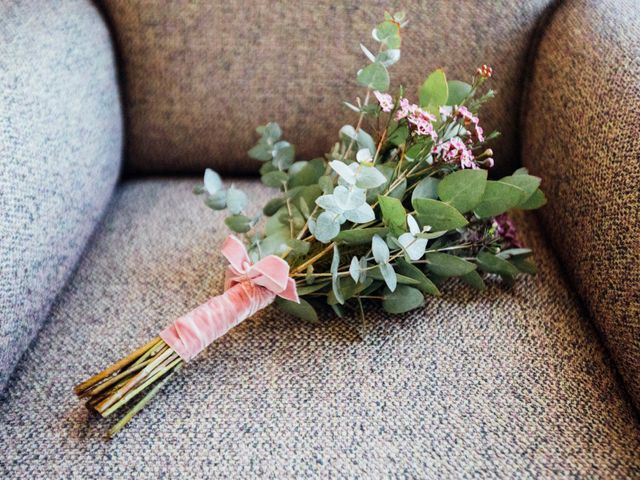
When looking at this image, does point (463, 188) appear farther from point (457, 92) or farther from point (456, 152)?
point (457, 92)

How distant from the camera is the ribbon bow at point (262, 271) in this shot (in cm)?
64

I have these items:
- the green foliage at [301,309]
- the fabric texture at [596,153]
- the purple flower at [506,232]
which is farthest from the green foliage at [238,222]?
the fabric texture at [596,153]

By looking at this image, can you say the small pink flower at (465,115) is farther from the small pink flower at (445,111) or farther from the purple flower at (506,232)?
the purple flower at (506,232)

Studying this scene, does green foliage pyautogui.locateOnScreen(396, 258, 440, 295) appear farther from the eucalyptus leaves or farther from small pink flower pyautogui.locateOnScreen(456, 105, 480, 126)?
small pink flower pyautogui.locateOnScreen(456, 105, 480, 126)

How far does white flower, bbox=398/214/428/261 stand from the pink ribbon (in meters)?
0.13

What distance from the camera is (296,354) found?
2.20 feet

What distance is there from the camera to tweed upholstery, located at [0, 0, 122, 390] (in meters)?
0.65

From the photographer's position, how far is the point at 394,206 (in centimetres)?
61

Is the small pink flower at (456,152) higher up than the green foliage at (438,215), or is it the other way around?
the small pink flower at (456,152)

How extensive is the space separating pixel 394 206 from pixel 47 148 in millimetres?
448

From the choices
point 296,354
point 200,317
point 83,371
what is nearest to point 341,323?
point 296,354

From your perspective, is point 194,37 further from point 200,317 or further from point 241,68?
point 200,317

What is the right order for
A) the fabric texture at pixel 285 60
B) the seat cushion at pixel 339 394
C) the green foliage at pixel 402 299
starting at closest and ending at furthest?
the seat cushion at pixel 339 394, the green foliage at pixel 402 299, the fabric texture at pixel 285 60

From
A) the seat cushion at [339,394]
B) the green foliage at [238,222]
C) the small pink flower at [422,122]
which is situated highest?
the small pink flower at [422,122]
